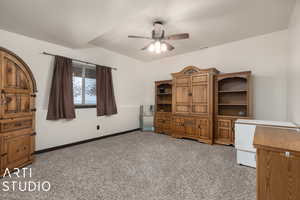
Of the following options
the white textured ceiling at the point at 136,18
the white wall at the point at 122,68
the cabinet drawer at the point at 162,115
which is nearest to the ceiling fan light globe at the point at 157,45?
the white textured ceiling at the point at 136,18

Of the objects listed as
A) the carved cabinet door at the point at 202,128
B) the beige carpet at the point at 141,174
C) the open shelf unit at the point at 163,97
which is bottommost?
the beige carpet at the point at 141,174

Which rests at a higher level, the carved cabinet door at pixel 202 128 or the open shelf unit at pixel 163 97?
the open shelf unit at pixel 163 97

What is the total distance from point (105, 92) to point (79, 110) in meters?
0.84

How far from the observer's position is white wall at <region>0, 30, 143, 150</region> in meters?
2.87

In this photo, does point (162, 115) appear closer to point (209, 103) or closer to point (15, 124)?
point (209, 103)

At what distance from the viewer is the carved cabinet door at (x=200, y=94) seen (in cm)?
365

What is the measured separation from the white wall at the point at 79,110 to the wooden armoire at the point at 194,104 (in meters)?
1.60

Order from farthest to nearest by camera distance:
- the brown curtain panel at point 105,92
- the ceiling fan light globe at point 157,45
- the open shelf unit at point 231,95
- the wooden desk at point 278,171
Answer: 1. the brown curtain panel at point 105,92
2. the open shelf unit at point 231,95
3. the ceiling fan light globe at point 157,45
4. the wooden desk at point 278,171

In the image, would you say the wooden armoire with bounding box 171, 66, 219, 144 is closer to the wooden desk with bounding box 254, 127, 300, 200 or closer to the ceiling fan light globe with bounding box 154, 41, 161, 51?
the ceiling fan light globe with bounding box 154, 41, 161, 51

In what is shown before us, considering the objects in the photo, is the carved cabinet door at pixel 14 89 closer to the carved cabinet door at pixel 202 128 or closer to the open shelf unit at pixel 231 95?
the carved cabinet door at pixel 202 128

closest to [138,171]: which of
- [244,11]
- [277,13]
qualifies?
[244,11]

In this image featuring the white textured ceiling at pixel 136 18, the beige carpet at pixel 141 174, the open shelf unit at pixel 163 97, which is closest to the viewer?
the beige carpet at pixel 141 174

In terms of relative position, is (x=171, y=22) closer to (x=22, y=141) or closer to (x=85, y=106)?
(x=85, y=106)

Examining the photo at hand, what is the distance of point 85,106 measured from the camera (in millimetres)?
3701
